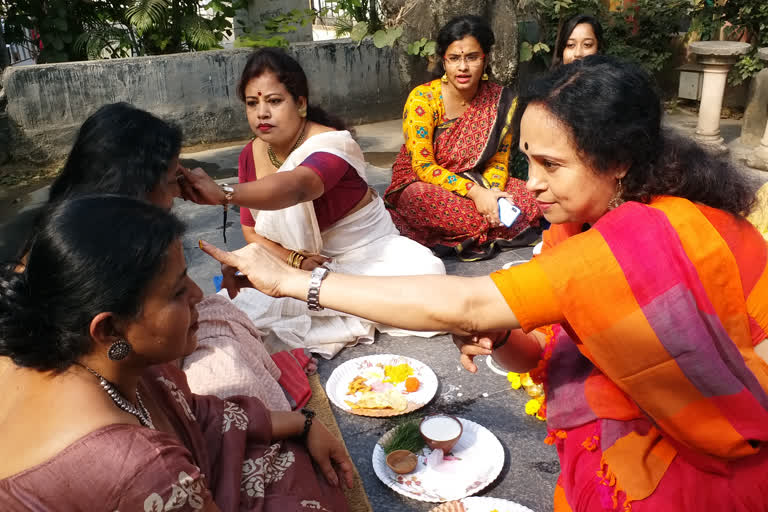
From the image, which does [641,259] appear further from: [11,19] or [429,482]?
[11,19]

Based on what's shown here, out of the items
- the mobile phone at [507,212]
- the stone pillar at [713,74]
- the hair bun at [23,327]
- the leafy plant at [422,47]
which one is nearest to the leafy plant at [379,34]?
the leafy plant at [422,47]

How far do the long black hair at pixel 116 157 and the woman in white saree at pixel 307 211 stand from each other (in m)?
0.82

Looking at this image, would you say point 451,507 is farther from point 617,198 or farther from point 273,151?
point 273,151

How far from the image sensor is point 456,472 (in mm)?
2598

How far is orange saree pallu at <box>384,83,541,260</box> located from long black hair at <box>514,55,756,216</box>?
3.10m

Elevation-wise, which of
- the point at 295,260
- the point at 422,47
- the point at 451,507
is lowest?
the point at 451,507

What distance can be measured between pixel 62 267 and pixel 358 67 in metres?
8.55

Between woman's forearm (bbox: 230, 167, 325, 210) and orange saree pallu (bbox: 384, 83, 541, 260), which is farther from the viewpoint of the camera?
orange saree pallu (bbox: 384, 83, 541, 260)

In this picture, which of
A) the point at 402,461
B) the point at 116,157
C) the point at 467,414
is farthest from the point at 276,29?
the point at 402,461

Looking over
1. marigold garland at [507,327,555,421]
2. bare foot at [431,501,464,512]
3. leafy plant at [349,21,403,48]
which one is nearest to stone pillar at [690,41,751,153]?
leafy plant at [349,21,403,48]

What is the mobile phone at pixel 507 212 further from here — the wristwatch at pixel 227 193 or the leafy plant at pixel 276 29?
the leafy plant at pixel 276 29

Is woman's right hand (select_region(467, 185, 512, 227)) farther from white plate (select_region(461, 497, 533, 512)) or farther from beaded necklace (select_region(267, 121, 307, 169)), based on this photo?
white plate (select_region(461, 497, 533, 512))

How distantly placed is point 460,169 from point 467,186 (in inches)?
9.6

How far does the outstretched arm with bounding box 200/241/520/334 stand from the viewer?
175cm
